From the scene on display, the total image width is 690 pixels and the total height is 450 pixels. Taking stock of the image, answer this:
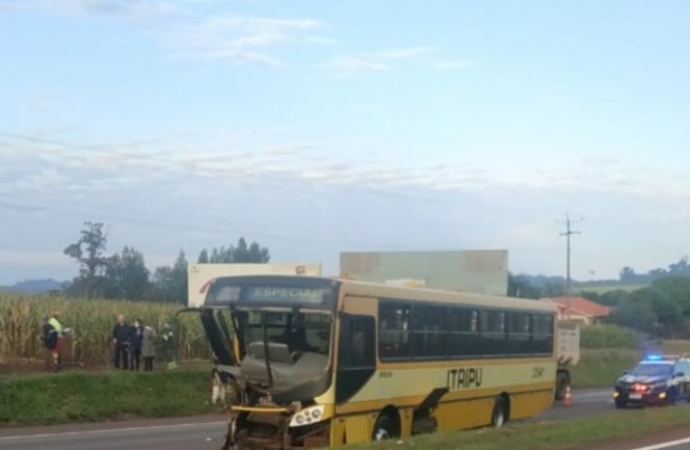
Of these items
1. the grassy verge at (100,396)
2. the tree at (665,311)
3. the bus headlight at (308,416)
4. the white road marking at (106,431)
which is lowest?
the white road marking at (106,431)

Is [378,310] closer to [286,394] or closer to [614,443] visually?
[286,394]

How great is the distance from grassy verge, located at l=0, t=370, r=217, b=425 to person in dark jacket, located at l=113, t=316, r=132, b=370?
229 centimetres

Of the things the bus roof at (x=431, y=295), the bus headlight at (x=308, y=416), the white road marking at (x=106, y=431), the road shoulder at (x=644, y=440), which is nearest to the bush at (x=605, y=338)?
the bus roof at (x=431, y=295)

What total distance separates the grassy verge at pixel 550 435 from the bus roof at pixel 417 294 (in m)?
2.46

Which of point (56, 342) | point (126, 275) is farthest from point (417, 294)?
point (126, 275)

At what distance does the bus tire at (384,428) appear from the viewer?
19422 millimetres

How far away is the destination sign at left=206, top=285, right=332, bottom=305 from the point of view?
17.9m

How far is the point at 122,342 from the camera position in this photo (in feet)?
113

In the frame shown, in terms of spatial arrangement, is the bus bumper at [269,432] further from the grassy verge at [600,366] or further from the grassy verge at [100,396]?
the grassy verge at [600,366]

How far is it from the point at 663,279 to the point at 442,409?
253 ft

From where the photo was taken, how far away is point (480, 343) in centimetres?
2427

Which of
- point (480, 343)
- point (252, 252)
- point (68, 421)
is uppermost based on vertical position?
point (252, 252)

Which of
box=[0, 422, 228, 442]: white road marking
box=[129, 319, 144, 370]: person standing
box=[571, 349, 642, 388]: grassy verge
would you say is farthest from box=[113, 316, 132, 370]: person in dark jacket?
box=[571, 349, 642, 388]: grassy verge

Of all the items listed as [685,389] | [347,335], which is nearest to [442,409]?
[347,335]
